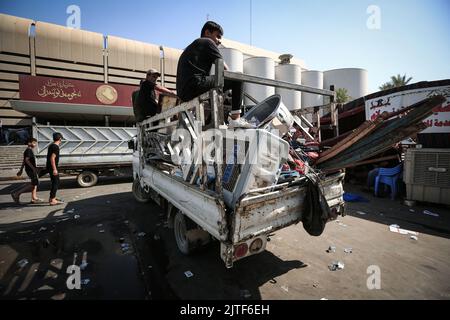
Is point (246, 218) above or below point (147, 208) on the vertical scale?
above

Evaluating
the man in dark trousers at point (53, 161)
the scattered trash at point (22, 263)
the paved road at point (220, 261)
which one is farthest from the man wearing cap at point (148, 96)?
the scattered trash at point (22, 263)

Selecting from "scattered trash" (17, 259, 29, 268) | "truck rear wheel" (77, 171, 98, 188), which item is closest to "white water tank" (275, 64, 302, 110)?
"truck rear wheel" (77, 171, 98, 188)

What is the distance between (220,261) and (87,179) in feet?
26.1

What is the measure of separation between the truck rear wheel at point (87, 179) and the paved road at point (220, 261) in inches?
146

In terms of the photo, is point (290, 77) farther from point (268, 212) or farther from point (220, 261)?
point (268, 212)

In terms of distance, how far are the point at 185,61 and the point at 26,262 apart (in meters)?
3.62

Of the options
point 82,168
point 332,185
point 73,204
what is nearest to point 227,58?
point 82,168

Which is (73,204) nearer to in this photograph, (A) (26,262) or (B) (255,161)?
(A) (26,262)

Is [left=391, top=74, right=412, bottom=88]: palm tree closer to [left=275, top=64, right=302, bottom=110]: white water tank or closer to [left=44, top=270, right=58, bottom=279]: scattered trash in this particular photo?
[left=275, top=64, right=302, bottom=110]: white water tank

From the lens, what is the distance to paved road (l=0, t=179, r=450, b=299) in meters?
2.33

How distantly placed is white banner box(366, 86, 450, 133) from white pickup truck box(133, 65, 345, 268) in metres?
8.25

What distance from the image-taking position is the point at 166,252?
3270mm

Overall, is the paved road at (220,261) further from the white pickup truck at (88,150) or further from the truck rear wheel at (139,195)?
the white pickup truck at (88,150)

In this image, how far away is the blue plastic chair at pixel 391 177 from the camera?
6.01 meters
